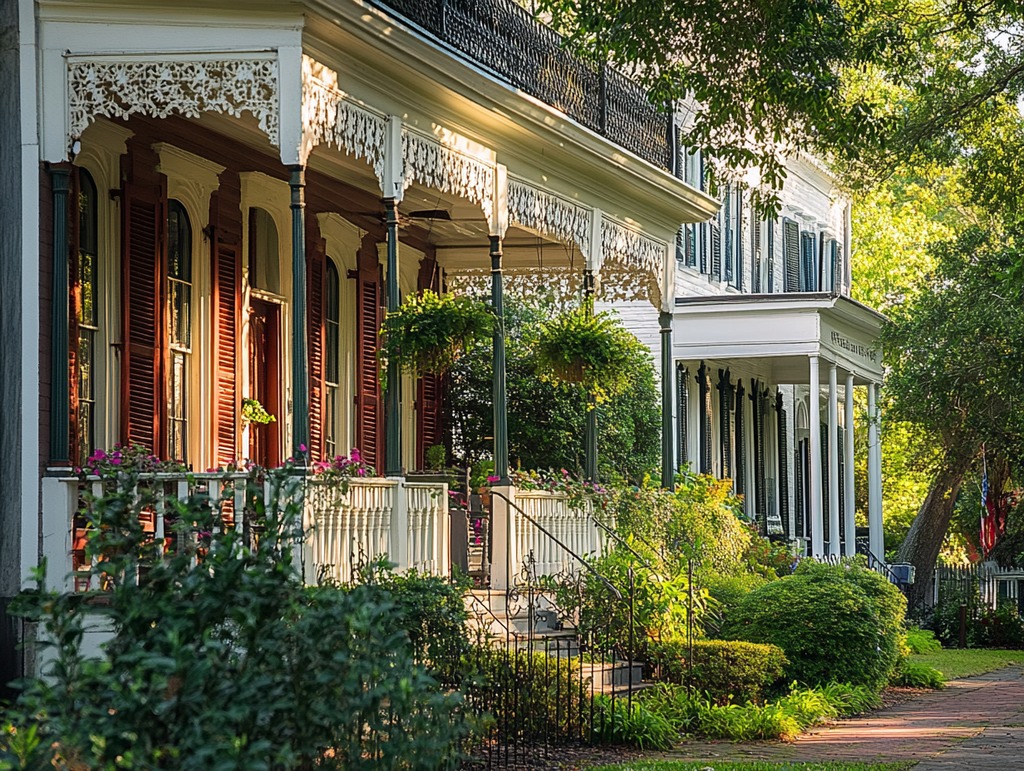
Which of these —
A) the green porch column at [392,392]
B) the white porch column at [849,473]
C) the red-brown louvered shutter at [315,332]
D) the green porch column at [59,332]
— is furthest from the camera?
the white porch column at [849,473]

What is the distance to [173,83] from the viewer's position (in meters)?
11.8

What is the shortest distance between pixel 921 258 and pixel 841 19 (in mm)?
28739

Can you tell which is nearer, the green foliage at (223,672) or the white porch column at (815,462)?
the green foliage at (223,672)

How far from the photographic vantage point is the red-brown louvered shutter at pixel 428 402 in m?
19.3

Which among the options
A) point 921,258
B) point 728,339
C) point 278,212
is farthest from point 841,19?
point 921,258

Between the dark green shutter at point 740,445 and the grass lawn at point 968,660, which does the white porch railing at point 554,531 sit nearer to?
the grass lawn at point 968,660

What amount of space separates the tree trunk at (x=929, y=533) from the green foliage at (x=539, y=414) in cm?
796

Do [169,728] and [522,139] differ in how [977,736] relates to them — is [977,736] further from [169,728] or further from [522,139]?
[169,728]

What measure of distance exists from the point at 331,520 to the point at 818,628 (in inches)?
228

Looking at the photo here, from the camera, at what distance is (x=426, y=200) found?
1734 centimetres

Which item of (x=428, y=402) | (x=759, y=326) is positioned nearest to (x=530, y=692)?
(x=428, y=402)

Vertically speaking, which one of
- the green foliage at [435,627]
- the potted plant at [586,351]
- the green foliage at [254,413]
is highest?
the potted plant at [586,351]

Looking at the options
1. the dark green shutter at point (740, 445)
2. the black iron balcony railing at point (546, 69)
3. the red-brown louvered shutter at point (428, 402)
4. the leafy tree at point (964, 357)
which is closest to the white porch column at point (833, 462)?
the leafy tree at point (964, 357)

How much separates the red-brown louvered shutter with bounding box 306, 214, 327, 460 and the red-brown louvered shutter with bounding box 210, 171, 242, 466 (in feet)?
4.67
